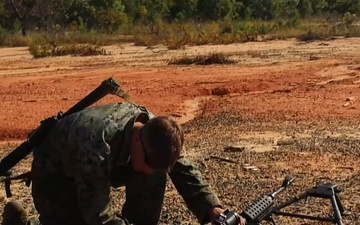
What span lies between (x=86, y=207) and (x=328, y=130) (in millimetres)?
7076

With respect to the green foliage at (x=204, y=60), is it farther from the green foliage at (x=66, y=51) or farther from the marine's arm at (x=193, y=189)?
the marine's arm at (x=193, y=189)

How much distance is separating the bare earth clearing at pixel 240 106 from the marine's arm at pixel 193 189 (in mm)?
2154

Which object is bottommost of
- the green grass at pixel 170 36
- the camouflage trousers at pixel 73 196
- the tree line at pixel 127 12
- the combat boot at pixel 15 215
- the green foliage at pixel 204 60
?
the tree line at pixel 127 12

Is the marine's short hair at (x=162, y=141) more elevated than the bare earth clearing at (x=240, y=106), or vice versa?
the marine's short hair at (x=162, y=141)

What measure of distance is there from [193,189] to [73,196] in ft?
1.86

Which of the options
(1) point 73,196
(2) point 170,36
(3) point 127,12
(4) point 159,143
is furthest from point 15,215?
(3) point 127,12

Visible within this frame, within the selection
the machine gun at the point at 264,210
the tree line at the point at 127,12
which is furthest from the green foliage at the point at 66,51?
the machine gun at the point at 264,210

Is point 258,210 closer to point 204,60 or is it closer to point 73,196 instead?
point 73,196

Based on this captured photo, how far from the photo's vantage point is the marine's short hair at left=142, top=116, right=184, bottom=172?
10.4 ft

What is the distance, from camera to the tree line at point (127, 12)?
114 ft

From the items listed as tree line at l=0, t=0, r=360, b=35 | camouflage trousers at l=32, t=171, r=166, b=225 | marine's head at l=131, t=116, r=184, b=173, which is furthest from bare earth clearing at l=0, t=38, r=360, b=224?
tree line at l=0, t=0, r=360, b=35

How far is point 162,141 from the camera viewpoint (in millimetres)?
3156

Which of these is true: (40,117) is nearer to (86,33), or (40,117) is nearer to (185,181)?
(185,181)

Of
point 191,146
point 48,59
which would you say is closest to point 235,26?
point 48,59
